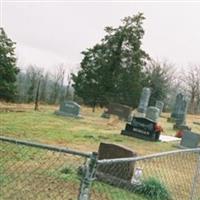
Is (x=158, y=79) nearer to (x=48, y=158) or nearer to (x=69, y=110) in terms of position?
(x=69, y=110)

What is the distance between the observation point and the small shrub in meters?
8.88

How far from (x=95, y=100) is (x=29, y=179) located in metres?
33.8

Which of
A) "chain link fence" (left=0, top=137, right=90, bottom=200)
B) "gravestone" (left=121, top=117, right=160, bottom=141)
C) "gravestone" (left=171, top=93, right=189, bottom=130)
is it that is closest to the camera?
"chain link fence" (left=0, top=137, right=90, bottom=200)

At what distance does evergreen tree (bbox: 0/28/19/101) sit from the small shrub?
29184 mm

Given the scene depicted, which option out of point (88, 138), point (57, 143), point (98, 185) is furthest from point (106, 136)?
point (98, 185)

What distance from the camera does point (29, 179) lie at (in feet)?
Result: 27.7

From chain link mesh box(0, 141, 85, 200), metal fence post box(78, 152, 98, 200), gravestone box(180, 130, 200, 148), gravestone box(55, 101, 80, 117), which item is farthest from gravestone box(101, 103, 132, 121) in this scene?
metal fence post box(78, 152, 98, 200)

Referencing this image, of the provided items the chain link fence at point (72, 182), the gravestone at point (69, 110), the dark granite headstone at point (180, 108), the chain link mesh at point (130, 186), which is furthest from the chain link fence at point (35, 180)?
the dark granite headstone at point (180, 108)

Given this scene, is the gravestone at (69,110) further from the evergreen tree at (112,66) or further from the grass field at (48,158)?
the evergreen tree at (112,66)

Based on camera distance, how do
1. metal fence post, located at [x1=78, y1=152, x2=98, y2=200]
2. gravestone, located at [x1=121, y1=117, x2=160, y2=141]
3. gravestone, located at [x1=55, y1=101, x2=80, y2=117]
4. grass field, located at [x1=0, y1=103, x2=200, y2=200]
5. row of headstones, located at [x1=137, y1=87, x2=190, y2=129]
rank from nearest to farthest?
metal fence post, located at [x1=78, y1=152, x2=98, y2=200] < grass field, located at [x1=0, y1=103, x2=200, y2=200] < gravestone, located at [x1=121, y1=117, x2=160, y2=141] < gravestone, located at [x1=55, y1=101, x2=80, y2=117] < row of headstones, located at [x1=137, y1=87, x2=190, y2=129]

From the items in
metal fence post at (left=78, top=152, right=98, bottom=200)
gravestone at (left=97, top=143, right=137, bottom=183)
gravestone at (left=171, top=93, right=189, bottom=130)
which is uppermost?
gravestone at (left=171, top=93, right=189, bottom=130)

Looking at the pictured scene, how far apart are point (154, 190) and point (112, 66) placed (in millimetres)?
33710

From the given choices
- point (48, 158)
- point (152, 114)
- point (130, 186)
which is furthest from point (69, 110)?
point (130, 186)

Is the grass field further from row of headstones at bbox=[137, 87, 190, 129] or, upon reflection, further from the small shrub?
row of headstones at bbox=[137, 87, 190, 129]
